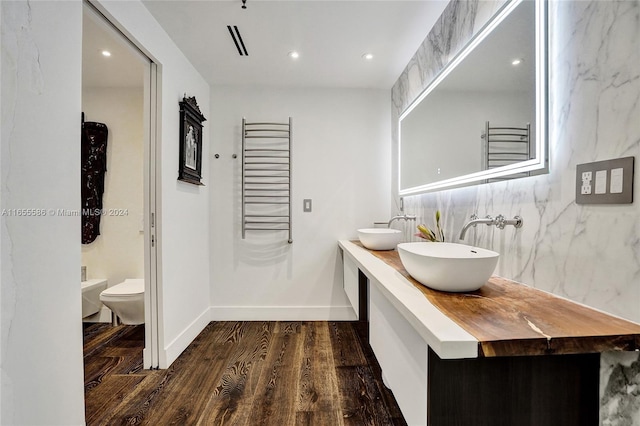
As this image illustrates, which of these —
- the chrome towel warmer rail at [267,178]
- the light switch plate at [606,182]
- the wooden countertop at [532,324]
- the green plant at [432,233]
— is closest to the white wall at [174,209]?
the chrome towel warmer rail at [267,178]

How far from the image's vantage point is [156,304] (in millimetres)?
2018

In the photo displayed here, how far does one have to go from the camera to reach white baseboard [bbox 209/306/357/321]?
2.90 m

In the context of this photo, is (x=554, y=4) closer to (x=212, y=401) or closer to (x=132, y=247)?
(x=212, y=401)

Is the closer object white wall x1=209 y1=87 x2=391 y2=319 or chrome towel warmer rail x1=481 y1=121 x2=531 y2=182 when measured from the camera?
chrome towel warmer rail x1=481 y1=121 x2=531 y2=182

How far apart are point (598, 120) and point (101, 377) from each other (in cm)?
283

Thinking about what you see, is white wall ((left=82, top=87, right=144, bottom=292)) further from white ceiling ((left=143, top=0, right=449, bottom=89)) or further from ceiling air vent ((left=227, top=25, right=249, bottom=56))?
ceiling air vent ((left=227, top=25, right=249, bottom=56))

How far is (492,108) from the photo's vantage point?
1.41 meters

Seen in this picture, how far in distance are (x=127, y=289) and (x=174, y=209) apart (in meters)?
1.02

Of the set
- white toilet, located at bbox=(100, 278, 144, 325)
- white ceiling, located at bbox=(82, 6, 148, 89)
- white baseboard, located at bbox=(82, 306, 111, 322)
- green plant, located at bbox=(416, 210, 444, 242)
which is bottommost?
white baseboard, located at bbox=(82, 306, 111, 322)

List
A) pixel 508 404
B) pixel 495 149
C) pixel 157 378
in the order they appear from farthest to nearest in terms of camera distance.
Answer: pixel 157 378 < pixel 495 149 < pixel 508 404

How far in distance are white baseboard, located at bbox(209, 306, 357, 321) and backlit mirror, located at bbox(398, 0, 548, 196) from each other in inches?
59.2

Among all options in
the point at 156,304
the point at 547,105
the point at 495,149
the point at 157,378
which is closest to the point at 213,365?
the point at 157,378

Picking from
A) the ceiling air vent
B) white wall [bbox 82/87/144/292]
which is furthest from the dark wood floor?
the ceiling air vent

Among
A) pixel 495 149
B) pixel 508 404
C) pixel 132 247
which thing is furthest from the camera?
pixel 132 247
